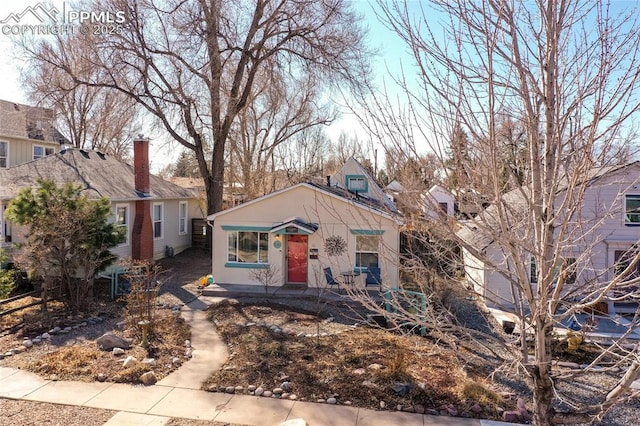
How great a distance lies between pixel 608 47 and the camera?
116 inches

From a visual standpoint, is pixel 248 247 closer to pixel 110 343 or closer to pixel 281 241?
pixel 281 241

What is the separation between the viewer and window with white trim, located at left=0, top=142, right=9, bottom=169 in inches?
910

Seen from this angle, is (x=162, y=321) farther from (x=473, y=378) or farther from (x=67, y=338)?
(x=473, y=378)

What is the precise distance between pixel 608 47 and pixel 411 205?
1713 mm

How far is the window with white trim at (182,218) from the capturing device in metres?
22.8

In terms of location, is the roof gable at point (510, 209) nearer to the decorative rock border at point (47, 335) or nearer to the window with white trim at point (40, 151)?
the decorative rock border at point (47, 335)

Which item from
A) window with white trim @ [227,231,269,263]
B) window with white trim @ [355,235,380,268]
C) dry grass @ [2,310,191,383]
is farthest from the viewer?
window with white trim @ [227,231,269,263]

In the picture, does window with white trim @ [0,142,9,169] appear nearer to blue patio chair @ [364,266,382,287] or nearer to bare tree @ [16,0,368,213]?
bare tree @ [16,0,368,213]

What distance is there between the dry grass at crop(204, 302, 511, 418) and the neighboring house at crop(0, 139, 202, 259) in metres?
8.21

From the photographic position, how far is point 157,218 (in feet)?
67.0

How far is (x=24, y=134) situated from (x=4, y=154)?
1.69 m

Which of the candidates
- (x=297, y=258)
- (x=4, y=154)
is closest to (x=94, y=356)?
(x=297, y=258)

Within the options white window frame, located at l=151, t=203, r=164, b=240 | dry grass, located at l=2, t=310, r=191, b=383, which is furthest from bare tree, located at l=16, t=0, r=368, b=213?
dry grass, located at l=2, t=310, r=191, b=383

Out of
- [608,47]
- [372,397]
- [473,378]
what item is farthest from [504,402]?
[608,47]
